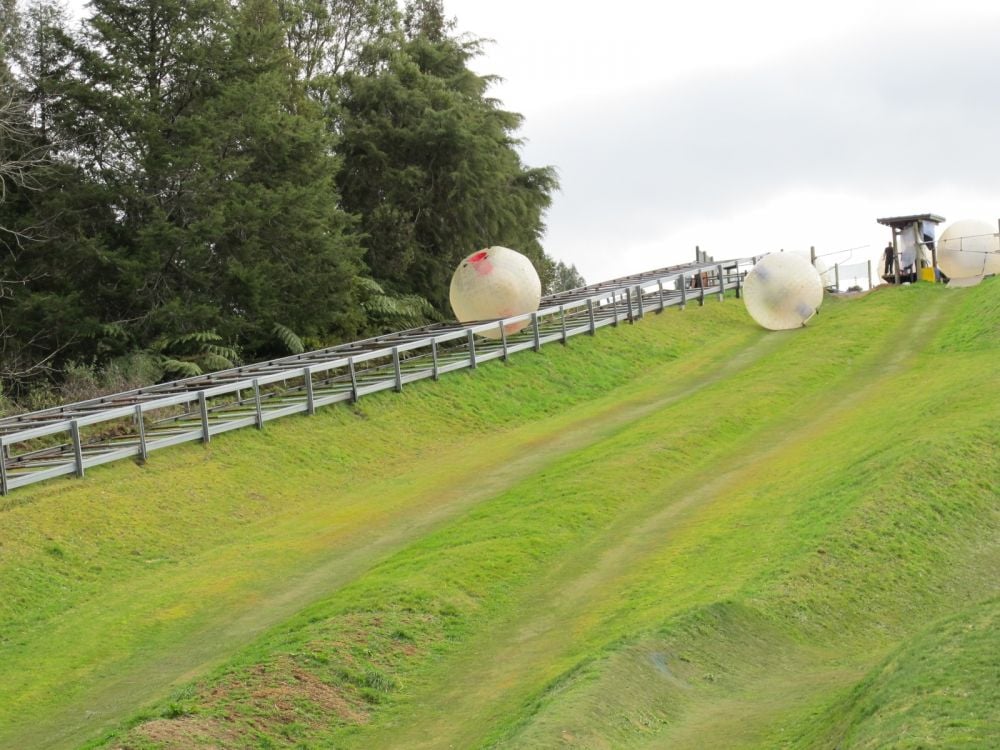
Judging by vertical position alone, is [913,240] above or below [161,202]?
below

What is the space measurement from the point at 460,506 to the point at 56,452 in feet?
24.9

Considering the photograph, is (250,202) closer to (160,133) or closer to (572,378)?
(160,133)

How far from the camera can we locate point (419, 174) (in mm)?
50594

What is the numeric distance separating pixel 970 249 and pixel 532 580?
103 ft

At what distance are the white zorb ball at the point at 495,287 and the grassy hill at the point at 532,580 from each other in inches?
316

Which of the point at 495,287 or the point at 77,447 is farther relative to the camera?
the point at 495,287

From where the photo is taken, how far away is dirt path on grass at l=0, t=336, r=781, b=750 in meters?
15.1

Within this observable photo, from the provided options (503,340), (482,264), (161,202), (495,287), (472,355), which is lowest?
(472,355)

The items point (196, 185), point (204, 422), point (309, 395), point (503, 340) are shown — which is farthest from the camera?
point (196, 185)

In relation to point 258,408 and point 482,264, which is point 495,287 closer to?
point 482,264

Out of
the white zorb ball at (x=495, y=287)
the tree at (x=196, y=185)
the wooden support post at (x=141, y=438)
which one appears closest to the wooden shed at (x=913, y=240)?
the white zorb ball at (x=495, y=287)

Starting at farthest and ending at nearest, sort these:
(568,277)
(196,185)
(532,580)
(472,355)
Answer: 1. (568,277)
2. (196,185)
3. (472,355)
4. (532,580)

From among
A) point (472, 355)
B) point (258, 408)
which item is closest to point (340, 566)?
point (258, 408)

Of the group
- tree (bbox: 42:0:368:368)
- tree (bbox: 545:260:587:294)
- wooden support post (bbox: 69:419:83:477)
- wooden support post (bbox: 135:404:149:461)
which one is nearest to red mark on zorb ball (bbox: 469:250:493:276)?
tree (bbox: 42:0:368:368)
